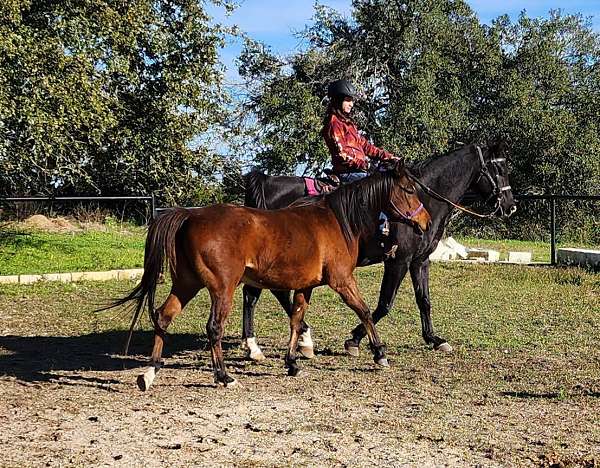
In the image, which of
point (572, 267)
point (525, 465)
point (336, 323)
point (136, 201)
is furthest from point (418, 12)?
point (525, 465)

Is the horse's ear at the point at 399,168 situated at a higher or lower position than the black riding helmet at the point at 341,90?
lower

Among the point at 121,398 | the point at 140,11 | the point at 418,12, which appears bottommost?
the point at 121,398

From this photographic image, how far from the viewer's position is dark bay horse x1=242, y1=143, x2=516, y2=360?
764 cm

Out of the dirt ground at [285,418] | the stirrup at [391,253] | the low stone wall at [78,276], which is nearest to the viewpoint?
the dirt ground at [285,418]

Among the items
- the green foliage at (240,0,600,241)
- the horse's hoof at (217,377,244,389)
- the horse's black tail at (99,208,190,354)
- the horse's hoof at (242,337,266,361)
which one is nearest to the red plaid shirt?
the horse's hoof at (242,337,266,361)

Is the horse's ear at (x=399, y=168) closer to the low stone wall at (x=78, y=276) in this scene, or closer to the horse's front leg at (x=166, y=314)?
the horse's front leg at (x=166, y=314)

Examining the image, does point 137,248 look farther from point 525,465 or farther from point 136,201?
point 525,465

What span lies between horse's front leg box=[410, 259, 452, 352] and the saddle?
3.94 feet

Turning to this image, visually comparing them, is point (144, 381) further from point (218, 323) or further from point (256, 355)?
point (256, 355)

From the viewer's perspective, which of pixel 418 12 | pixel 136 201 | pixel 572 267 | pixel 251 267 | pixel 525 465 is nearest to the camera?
pixel 525 465

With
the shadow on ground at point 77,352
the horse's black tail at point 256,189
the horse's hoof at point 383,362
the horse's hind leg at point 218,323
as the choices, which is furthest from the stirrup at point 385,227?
the shadow on ground at point 77,352

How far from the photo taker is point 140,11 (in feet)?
A: 47.1

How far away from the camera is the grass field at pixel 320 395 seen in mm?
4516

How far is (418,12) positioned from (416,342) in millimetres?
20272
